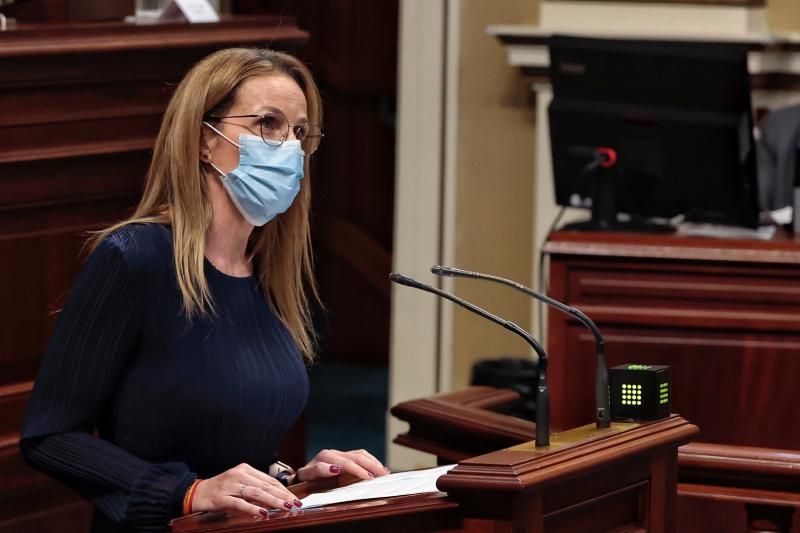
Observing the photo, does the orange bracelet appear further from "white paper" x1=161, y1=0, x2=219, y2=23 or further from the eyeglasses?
"white paper" x1=161, y1=0, x2=219, y2=23

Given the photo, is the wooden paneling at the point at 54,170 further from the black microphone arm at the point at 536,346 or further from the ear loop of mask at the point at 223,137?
the black microphone arm at the point at 536,346

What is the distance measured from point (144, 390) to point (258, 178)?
1.25 ft

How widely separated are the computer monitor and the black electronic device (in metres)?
1.49

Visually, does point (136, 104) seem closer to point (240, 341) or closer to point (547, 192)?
point (240, 341)

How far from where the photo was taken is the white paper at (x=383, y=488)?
2.01 meters

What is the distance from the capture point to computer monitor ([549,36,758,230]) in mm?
3672

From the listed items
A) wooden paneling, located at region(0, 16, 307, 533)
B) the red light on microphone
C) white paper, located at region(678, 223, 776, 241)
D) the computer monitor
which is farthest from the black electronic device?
the red light on microphone

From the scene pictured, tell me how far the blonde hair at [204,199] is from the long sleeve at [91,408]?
10 centimetres

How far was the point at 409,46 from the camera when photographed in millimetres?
5598

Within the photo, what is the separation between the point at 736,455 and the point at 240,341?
1.01 meters

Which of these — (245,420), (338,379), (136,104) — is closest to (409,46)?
(338,379)

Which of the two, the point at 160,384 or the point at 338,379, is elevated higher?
the point at 160,384

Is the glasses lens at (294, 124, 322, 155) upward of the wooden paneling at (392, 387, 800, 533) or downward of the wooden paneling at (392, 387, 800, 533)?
upward

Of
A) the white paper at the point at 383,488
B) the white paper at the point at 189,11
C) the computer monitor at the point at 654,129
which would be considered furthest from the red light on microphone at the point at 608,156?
the white paper at the point at 383,488
